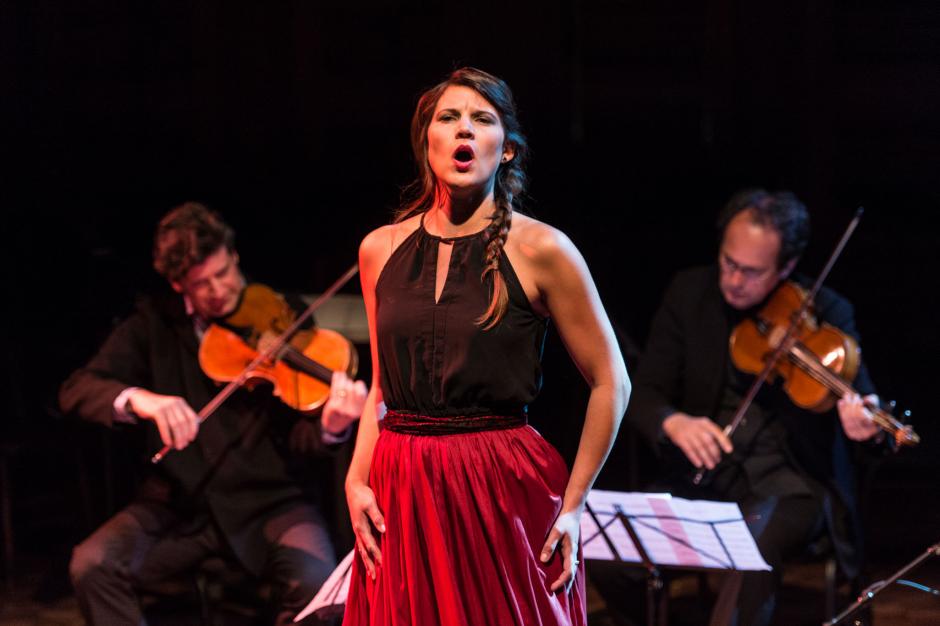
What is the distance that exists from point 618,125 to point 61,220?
2211 mm

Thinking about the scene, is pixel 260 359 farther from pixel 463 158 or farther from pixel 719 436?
pixel 463 158

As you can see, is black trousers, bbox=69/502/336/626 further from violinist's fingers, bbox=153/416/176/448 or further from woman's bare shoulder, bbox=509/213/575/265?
woman's bare shoulder, bbox=509/213/575/265

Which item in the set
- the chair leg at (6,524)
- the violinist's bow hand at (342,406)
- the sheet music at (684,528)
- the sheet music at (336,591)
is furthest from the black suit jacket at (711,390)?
the chair leg at (6,524)

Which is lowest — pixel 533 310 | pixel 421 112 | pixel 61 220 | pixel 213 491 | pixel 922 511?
pixel 922 511

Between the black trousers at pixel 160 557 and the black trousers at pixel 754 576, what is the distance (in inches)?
33.0

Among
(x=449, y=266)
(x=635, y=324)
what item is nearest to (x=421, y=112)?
(x=449, y=266)

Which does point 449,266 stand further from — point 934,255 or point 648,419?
point 934,255

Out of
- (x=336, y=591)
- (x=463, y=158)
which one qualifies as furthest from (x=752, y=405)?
(x=463, y=158)

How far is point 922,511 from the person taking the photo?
4.39m

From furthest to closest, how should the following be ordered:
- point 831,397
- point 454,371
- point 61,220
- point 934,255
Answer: point 934,255 → point 61,220 → point 831,397 → point 454,371

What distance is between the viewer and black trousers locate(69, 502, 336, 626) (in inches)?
118

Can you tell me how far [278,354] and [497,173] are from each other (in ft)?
4.25

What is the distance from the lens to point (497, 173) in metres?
2.00

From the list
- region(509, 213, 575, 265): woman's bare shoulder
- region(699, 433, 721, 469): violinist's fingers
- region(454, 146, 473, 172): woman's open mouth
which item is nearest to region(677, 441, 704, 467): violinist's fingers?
region(699, 433, 721, 469): violinist's fingers
